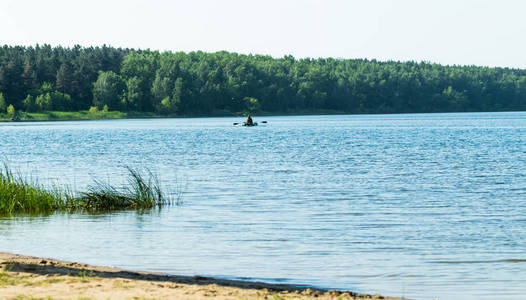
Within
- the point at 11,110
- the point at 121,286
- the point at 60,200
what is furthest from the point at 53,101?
the point at 121,286

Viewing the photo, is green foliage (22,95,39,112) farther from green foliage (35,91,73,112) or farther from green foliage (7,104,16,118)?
green foliage (7,104,16,118)

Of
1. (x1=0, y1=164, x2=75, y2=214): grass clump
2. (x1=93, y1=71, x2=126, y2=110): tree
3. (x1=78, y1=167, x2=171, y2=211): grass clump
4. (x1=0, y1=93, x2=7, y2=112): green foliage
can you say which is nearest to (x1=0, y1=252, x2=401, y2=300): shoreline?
(x1=0, y1=164, x2=75, y2=214): grass clump

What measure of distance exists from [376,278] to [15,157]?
42.5m

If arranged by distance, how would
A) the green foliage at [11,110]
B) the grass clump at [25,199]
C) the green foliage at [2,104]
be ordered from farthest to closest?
the green foliage at [11,110] < the green foliage at [2,104] < the grass clump at [25,199]

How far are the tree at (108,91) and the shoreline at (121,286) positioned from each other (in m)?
149

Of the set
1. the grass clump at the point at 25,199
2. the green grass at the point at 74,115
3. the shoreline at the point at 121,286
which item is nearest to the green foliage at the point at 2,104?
the green grass at the point at 74,115

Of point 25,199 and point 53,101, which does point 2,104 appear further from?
point 25,199

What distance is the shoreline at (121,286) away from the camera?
11.6 meters

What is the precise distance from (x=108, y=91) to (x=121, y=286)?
151495 mm

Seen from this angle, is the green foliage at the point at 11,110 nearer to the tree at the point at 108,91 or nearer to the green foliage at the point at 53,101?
the green foliage at the point at 53,101

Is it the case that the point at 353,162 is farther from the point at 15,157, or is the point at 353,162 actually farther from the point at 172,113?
the point at 172,113

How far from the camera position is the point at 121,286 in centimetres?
1239

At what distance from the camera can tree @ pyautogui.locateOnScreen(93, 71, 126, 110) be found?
6294 inches

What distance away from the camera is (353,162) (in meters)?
47.7
